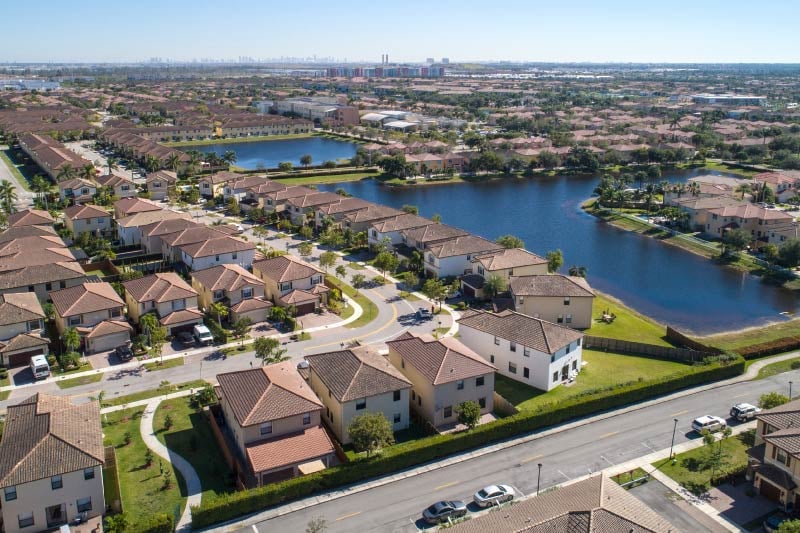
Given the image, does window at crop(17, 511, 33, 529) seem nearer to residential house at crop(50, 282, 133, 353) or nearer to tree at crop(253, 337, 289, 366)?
tree at crop(253, 337, 289, 366)

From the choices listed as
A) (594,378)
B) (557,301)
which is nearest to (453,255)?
(557,301)

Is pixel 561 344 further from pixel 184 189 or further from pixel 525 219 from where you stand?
pixel 184 189

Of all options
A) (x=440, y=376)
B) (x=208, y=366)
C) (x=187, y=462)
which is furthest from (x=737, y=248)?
(x=187, y=462)

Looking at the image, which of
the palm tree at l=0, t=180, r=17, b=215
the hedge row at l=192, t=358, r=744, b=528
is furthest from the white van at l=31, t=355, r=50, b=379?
the palm tree at l=0, t=180, r=17, b=215

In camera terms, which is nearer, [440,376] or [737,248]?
[440,376]

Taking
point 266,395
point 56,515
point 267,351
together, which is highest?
point 266,395

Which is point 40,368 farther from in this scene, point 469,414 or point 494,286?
point 494,286

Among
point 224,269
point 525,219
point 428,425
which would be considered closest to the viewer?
point 428,425

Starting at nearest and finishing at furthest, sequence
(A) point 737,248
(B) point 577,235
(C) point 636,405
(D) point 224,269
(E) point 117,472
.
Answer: (E) point 117,472 < (C) point 636,405 < (D) point 224,269 < (A) point 737,248 < (B) point 577,235
